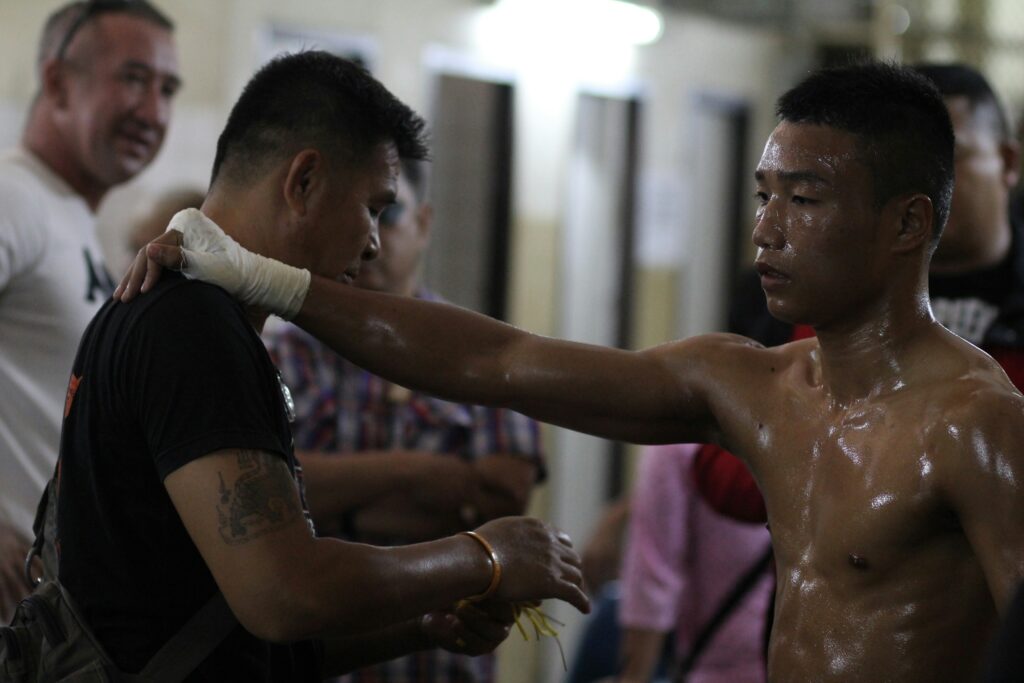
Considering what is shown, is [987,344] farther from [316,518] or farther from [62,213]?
[62,213]

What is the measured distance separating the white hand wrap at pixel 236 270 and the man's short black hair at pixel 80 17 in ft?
4.28

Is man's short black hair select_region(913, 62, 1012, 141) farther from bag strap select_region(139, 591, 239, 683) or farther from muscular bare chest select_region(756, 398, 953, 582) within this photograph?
bag strap select_region(139, 591, 239, 683)

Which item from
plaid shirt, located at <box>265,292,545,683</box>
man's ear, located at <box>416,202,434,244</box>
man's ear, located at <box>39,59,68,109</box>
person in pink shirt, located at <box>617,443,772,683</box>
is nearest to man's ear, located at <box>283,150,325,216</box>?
plaid shirt, located at <box>265,292,545,683</box>

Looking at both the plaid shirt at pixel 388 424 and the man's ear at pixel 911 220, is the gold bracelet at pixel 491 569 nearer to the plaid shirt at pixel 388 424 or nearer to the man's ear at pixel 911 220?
the man's ear at pixel 911 220

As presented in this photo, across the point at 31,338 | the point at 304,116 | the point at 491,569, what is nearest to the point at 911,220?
the point at 491,569

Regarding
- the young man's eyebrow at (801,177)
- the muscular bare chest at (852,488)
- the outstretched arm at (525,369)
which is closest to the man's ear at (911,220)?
the young man's eyebrow at (801,177)

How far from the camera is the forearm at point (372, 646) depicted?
1988 mm

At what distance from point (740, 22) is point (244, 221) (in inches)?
179

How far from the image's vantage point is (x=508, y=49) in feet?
16.2

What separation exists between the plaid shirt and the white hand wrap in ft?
3.38

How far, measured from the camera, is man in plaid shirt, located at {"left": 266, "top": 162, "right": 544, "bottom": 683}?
105 inches

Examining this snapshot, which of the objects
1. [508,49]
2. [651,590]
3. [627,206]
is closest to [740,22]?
[627,206]

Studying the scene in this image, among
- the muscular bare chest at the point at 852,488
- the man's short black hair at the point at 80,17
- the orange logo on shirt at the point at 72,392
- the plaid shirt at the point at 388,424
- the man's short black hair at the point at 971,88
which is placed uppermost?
the man's short black hair at the point at 80,17

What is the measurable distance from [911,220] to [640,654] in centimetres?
202
